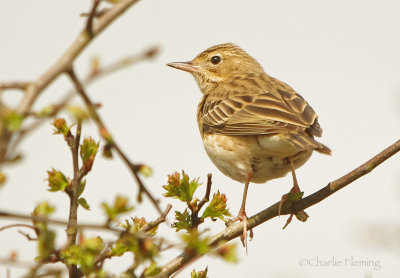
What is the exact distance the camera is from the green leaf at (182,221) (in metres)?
4.15

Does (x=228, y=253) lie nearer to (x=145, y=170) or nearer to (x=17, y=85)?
(x=145, y=170)

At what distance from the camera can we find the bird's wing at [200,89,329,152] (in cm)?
596

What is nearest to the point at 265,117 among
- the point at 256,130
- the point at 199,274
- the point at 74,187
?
the point at 256,130

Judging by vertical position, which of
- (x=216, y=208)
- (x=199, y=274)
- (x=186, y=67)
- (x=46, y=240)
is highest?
(x=186, y=67)

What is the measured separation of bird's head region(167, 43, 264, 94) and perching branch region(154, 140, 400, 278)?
4490 mm

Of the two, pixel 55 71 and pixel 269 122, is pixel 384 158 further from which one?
pixel 55 71

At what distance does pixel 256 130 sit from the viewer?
6.24 metres

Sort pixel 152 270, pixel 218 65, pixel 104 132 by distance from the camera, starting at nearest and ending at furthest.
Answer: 1. pixel 104 132
2. pixel 152 270
3. pixel 218 65

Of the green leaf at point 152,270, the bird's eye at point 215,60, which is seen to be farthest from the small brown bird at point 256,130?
the green leaf at point 152,270

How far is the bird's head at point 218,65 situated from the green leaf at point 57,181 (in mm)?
5720

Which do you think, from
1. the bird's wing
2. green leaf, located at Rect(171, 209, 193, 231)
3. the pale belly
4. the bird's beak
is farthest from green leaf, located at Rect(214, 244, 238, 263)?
the bird's beak

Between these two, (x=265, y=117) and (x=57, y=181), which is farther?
(x=265, y=117)

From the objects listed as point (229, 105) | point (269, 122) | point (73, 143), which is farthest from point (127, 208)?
point (229, 105)

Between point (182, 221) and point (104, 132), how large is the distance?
2.28 metres
